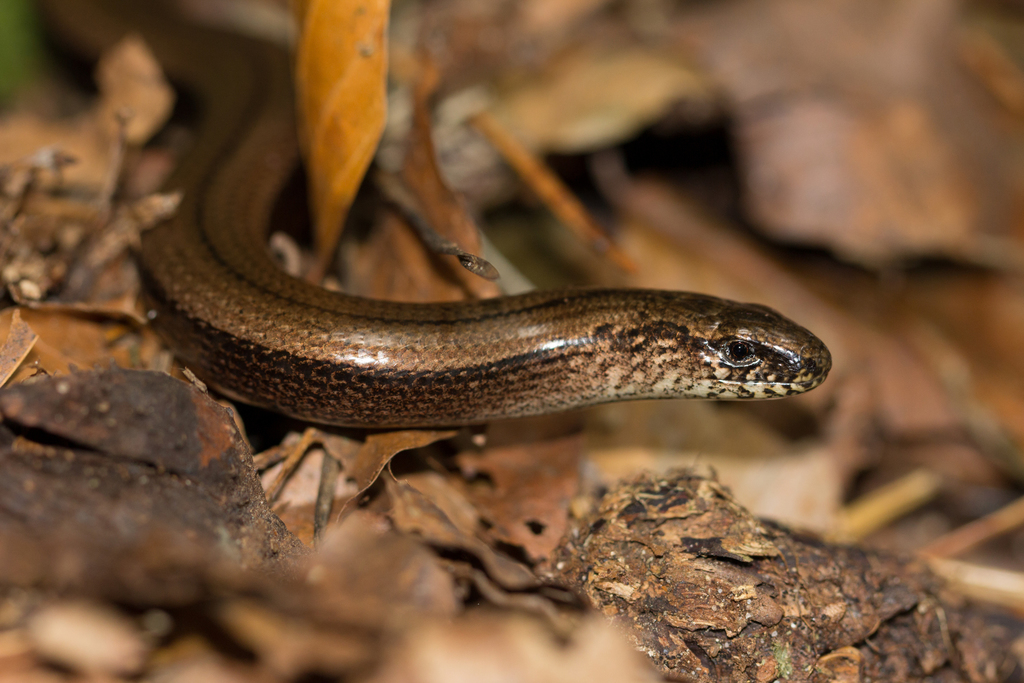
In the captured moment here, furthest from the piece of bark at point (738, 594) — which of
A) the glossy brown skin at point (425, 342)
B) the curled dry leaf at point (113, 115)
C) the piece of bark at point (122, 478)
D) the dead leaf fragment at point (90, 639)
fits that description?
the curled dry leaf at point (113, 115)

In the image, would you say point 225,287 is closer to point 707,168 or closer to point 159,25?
point 159,25

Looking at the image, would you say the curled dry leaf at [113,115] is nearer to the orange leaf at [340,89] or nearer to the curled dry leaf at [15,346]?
the orange leaf at [340,89]

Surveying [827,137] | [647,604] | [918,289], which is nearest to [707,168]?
[827,137]

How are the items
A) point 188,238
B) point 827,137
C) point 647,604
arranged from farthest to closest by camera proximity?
point 827,137, point 188,238, point 647,604

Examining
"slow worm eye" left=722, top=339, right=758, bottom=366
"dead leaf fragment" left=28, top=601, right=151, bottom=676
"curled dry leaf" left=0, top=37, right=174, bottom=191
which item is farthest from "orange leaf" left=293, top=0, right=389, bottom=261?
A: "dead leaf fragment" left=28, top=601, right=151, bottom=676

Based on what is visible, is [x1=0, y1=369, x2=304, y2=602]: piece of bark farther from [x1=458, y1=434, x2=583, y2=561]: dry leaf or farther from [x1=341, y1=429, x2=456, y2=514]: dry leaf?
[x1=458, y1=434, x2=583, y2=561]: dry leaf
